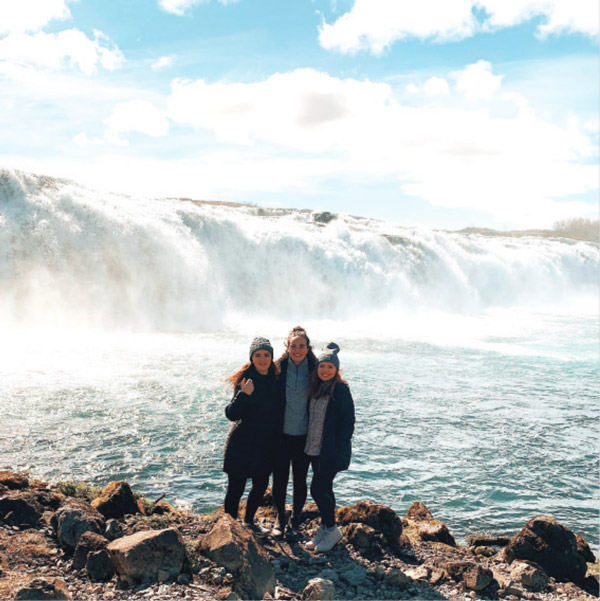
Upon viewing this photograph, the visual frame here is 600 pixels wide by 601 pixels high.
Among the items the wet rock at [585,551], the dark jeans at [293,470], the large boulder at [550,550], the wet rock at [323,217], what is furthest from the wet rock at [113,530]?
the wet rock at [323,217]

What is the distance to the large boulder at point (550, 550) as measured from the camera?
18.8 ft

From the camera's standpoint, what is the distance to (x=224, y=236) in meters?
27.3

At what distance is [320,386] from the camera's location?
534cm

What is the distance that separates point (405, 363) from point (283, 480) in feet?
38.5

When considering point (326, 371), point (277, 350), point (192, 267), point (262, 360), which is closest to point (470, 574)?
point (326, 371)

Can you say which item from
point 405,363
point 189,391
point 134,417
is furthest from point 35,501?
point 405,363

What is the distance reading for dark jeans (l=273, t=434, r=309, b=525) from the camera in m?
5.51

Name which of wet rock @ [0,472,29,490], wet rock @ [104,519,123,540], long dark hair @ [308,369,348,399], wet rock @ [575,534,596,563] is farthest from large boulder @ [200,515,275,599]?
wet rock @ [575,534,596,563]

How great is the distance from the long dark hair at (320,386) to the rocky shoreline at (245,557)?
4.31 feet

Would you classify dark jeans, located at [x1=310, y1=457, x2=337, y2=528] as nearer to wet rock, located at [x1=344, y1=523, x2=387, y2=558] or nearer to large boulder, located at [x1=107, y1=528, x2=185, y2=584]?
wet rock, located at [x1=344, y1=523, x2=387, y2=558]

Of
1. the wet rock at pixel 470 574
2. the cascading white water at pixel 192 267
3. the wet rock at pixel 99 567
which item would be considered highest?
the cascading white water at pixel 192 267

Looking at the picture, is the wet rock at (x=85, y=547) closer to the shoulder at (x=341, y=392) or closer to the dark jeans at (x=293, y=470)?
the dark jeans at (x=293, y=470)

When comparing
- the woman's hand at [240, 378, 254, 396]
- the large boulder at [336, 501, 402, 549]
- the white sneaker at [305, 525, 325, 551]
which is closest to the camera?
the woman's hand at [240, 378, 254, 396]

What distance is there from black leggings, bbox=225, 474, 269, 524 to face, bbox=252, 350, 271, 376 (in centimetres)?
103
